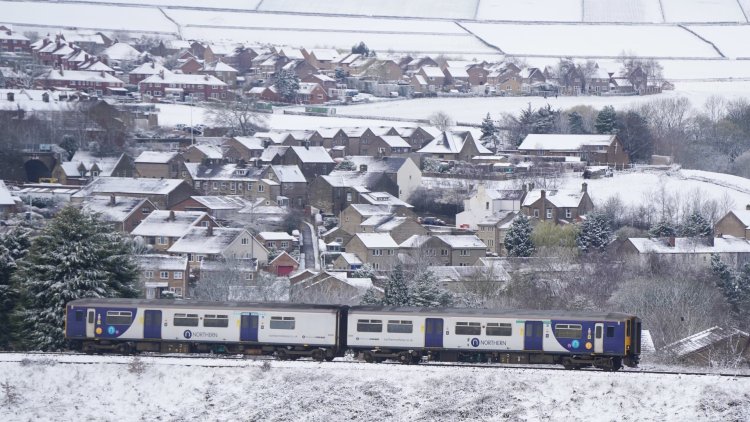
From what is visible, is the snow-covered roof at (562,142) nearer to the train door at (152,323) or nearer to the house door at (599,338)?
the house door at (599,338)

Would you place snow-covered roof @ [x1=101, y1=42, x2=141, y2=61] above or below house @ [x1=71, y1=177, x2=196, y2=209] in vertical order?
above

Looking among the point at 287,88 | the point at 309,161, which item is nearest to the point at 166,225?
the point at 309,161

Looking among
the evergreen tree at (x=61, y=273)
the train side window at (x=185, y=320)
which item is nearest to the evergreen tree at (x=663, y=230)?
the evergreen tree at (x=61, y=273)

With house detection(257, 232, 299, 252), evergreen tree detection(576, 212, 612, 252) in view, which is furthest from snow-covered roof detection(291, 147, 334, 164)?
evergreen tree detection(576, 212, 612, 252)

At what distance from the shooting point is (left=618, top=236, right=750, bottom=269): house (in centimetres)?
6106

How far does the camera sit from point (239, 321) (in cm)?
3062

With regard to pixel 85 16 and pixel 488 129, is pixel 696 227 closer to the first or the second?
pixel 488 129

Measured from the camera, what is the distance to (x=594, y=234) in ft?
218

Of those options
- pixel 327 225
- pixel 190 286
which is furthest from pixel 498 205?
pixel 190 286

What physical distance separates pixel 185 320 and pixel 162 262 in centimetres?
2622

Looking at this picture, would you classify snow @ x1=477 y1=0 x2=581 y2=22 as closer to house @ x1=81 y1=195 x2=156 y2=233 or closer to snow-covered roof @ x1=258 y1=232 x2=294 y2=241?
house @ x1=81 y1=195 x2=156 y2=233

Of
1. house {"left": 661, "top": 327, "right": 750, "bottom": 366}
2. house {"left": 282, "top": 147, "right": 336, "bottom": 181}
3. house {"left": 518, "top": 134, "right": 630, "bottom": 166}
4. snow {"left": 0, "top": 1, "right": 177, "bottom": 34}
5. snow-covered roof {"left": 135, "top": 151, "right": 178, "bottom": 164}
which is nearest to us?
house {"left": 661, "top": 327, "right": 750, "bottom": 366}

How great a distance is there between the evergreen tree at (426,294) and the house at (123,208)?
26.3 metres

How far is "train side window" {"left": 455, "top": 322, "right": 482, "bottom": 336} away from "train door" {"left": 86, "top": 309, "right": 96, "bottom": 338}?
7.71 metres
